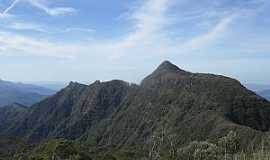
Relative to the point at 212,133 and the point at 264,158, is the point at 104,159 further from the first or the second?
the point at 264,158

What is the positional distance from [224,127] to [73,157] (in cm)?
7870

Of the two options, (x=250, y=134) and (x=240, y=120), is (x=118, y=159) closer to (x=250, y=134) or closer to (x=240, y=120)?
(x=250, y=134)

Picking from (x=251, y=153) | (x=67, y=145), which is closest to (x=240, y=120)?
(x=67, y=145)

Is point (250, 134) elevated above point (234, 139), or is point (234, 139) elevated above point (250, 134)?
point (234, 139)

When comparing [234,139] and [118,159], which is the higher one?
[234,139]

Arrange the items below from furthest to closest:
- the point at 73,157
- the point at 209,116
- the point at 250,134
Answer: the point at 209,116 < the point at 250,134 < the point at 73,157

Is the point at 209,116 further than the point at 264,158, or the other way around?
the point at 209,116

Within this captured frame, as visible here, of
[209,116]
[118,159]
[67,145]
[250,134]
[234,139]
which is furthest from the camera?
[209,116]

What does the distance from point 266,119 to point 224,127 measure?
158 ft

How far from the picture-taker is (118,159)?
118 meters

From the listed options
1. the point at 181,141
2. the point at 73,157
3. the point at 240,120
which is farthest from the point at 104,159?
the point at 240,120

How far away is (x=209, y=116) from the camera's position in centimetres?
18750

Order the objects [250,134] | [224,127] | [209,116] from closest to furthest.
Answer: [250,134] < [224,127] < [209,116]

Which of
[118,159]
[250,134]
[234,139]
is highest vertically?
[234,139]
